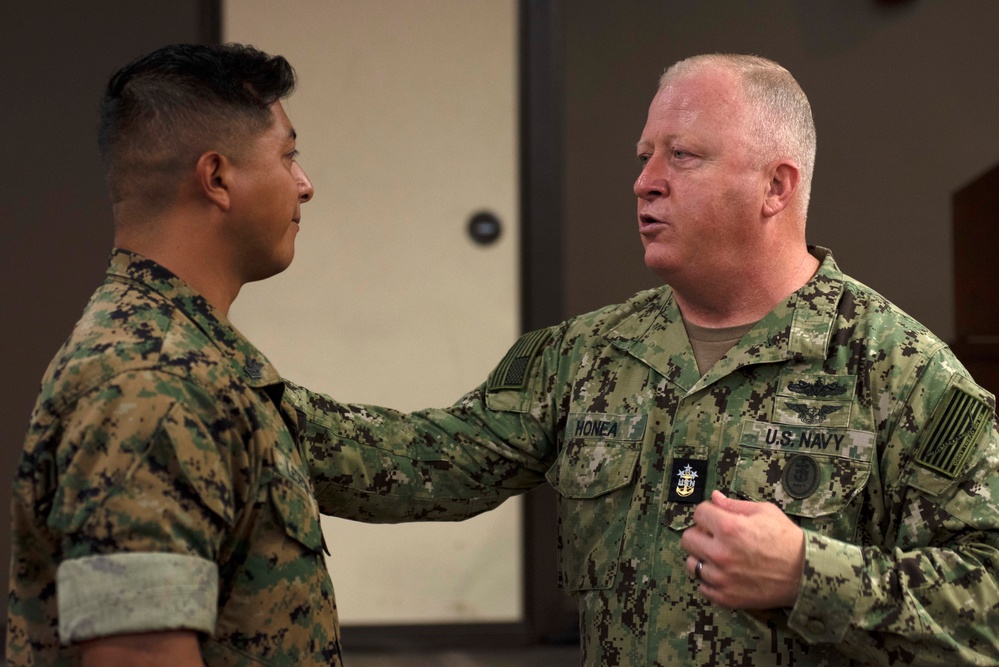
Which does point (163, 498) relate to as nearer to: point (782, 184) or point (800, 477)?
point (800, 477)

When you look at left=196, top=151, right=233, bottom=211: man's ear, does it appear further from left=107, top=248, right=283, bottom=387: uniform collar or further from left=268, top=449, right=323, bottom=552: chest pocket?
left=268, top=449, right=323, bottom=552: chest pocket

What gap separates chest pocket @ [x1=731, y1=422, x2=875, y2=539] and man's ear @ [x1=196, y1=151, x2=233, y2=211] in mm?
756

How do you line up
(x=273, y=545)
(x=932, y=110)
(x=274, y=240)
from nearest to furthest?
1. (x=273, y=545)
2. (x=274, y=240)
3. (x=932, y=110)

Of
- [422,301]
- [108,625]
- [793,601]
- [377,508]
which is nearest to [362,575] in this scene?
[422,301]

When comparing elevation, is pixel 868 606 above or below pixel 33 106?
below

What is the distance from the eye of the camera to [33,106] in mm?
2887

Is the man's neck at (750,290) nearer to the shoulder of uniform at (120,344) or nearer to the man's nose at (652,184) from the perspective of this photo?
the man's nose at (652,184)

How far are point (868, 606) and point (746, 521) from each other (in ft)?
0.58

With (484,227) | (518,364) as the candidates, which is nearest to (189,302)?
(518,364)

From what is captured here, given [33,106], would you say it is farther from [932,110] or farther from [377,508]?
[932,110]

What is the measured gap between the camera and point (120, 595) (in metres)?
0.96

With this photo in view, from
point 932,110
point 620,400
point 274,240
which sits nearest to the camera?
point 274,240

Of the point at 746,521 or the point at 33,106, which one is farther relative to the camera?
the point at 33,106

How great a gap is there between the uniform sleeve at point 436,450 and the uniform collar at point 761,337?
6.7 inches
